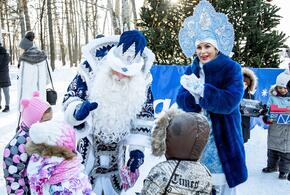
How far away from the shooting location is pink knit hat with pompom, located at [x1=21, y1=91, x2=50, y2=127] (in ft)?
8.66

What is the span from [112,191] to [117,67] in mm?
818

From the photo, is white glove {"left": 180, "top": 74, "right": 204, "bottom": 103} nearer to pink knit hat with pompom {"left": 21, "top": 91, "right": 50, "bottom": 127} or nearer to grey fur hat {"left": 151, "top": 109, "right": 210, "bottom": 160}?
grey fur hat {"left": 151, "top": 109, "right": 210, "bottom": 160}

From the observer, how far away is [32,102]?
271 centimetres

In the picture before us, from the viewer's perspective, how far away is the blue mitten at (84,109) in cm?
234

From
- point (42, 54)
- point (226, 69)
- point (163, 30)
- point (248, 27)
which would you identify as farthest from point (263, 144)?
point (226, 69)

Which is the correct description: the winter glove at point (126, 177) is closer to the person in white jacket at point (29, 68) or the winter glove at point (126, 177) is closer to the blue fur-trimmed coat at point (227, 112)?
the blue fur-trimmed coat at point (227, 112)

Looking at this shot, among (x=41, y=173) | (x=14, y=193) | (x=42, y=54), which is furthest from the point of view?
(x=42, y=54)

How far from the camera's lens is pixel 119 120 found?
8.46 ft

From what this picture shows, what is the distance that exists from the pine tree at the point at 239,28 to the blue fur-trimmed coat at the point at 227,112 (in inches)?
192

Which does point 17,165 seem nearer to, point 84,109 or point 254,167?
point 84,109

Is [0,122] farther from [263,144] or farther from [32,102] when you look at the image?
[32,102]

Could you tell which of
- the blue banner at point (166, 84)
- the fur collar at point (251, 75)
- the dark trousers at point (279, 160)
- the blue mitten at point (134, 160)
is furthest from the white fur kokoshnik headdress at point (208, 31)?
the blue banner at point (166, 84)

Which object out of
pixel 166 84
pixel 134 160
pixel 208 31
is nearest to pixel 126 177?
pixel 134 160

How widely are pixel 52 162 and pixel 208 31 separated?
4.69 feet
